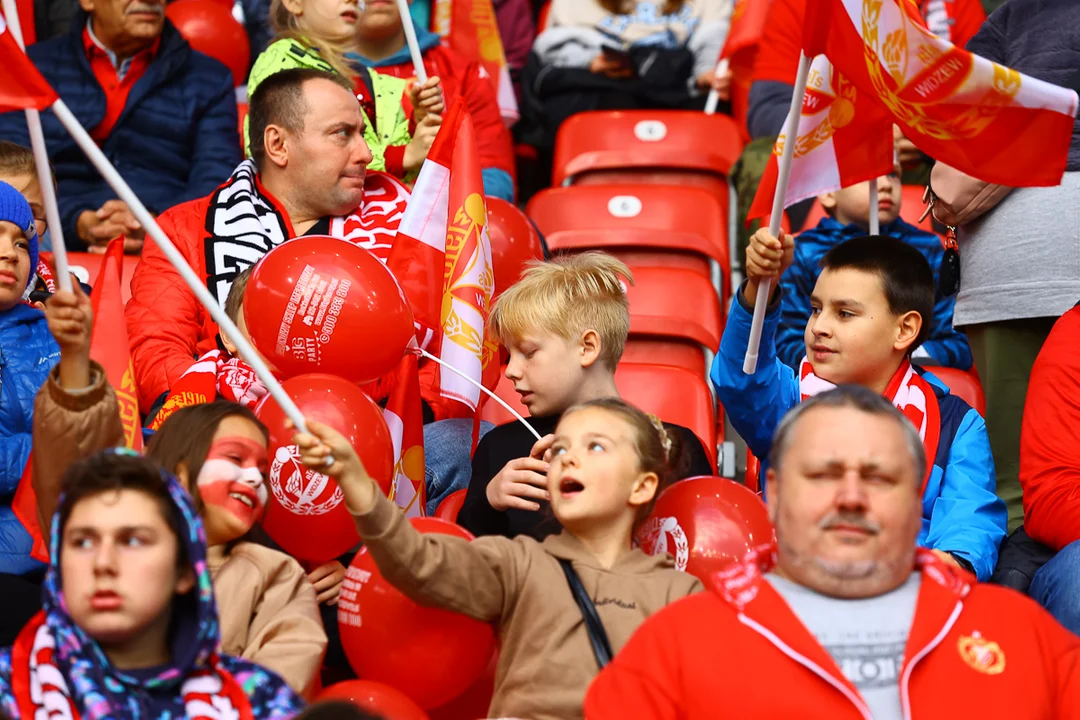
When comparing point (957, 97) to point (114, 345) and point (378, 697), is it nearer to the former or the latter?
point (378, 697)

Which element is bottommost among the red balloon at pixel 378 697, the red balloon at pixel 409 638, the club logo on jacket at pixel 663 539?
the red balloon at pixel 378 697

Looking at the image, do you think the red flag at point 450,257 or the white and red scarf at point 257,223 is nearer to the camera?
the red flag at point 450,257

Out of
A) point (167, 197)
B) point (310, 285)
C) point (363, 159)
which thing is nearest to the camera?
point (310, 285)

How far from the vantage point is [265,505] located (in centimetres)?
271

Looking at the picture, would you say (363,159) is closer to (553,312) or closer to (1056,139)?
(553,312)

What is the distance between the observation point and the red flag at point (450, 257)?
11.6 feet

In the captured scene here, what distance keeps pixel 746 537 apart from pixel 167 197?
2.60 meters

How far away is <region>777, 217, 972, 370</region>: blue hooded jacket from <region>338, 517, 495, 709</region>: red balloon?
163 centimetres

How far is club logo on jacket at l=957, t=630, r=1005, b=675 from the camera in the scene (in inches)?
87.8

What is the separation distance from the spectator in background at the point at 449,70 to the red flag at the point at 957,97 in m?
2.01

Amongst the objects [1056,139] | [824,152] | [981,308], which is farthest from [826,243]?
[1056,139]

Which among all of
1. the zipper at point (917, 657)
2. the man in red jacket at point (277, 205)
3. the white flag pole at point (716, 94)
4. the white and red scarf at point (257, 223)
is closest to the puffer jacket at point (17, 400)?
the man in red jacket at point (277, 205)

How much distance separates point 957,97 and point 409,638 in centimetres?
136

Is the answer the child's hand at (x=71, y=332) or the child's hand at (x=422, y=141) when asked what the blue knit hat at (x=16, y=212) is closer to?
the child's hand at (x=71, y=332)
